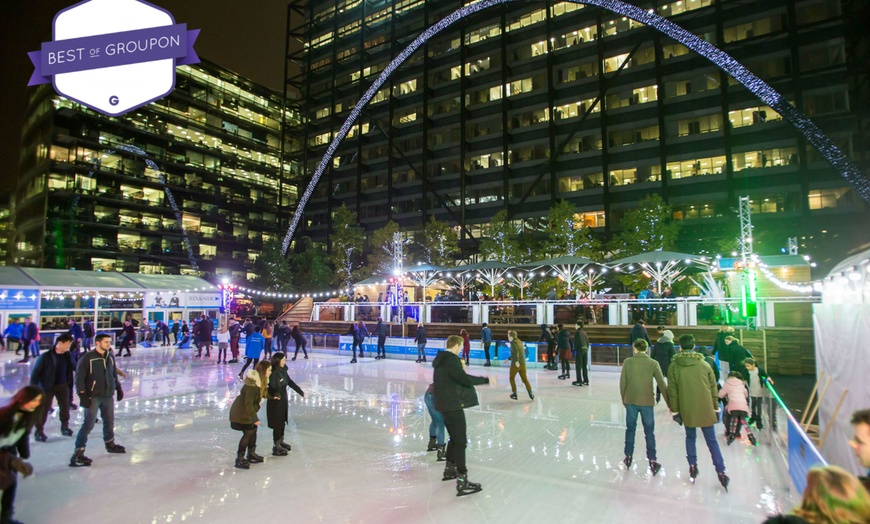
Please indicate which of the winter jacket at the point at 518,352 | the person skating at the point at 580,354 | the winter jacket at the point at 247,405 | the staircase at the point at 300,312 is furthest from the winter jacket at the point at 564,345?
the staircase at the point at 300,312

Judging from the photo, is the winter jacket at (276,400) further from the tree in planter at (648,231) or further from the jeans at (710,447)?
the tree in planter at (648,231)

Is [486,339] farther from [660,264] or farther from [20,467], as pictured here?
[20,467]

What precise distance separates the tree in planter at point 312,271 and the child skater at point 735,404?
130ft

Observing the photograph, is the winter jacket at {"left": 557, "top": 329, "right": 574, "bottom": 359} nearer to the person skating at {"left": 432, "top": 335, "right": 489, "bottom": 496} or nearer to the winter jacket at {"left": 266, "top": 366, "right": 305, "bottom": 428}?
the person skating at {"left": 432, "top": 335, "right": 489, "bottom": 496}

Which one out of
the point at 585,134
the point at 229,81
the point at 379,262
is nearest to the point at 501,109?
the point at 585,134

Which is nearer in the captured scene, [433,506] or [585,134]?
[433,506]

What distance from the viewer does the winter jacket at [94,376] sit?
19.4ft

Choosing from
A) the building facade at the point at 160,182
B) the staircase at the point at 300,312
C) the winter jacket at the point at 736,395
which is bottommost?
the winter jacket at the point at 736,395

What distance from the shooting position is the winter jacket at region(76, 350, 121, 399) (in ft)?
19.4

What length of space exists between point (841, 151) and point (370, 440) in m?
38.7

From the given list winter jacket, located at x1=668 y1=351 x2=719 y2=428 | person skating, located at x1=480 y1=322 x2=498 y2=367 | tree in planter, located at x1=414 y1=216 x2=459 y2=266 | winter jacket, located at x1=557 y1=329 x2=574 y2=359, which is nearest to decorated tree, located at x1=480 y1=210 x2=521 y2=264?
tree in planter, located at x1=414 y1=216 x2=459 y2=266

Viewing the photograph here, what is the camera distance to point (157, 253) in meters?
49.7

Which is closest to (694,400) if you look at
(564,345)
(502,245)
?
(564,345)

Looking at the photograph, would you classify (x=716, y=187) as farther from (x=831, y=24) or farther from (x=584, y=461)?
(x=584, y=461)
